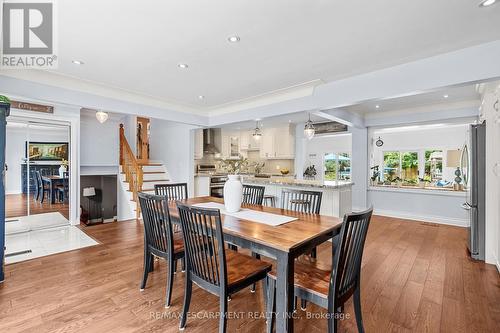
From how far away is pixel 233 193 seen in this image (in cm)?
246

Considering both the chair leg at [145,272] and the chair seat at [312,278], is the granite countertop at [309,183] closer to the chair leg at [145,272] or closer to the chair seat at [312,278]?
the chair seat at [312,278]

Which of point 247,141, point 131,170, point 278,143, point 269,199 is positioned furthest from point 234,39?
point 247,141

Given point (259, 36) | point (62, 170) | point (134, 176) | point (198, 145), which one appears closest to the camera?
point (259, 36)

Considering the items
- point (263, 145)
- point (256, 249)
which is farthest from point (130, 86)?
point (263, 145)

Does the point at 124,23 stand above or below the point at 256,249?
above

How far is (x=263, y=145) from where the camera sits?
7.68 metres

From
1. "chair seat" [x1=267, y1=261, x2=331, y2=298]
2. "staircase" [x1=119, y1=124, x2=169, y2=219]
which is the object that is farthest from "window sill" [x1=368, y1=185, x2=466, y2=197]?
"staircase" [x1=119, y1=124, x2=169, y2=219]

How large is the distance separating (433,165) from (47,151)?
27.2 ft

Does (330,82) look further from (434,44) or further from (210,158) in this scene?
(210,158)

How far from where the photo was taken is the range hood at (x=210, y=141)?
23.7 ft

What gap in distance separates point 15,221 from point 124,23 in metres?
4.61

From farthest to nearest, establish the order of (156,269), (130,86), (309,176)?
(309,176) → (130,86) → (156,269)

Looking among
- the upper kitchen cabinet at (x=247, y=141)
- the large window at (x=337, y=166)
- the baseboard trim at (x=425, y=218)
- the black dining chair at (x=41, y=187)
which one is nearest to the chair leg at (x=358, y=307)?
the baseboard trim at (x=425, y=218)

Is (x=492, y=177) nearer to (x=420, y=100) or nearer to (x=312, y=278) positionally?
(x=420, y=100)
